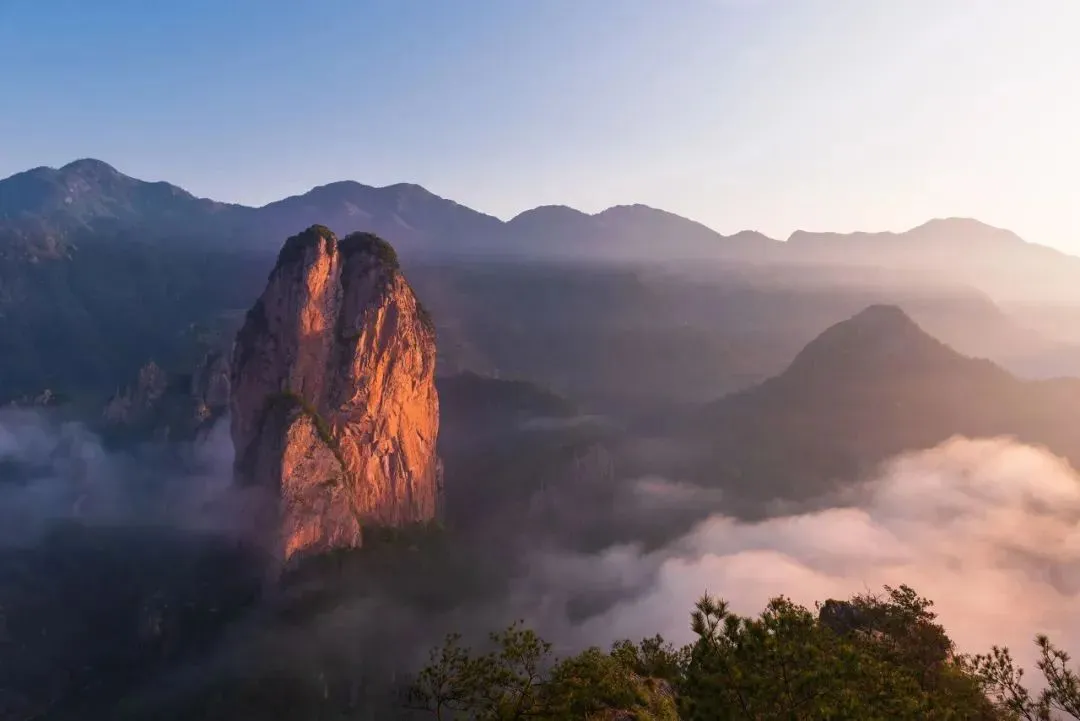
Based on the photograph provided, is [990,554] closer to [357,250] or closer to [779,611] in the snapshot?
[779,611]

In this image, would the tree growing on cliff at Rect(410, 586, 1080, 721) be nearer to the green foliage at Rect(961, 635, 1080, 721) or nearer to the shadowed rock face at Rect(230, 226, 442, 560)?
the green foliage at Rect(961, 635, 1080, 721)

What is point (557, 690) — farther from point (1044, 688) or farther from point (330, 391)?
point (330, 391)

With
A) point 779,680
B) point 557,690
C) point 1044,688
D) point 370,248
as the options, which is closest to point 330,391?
point 370,248

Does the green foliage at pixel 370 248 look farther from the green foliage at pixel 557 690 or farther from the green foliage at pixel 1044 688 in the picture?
the green foliage at pixel 1044 688

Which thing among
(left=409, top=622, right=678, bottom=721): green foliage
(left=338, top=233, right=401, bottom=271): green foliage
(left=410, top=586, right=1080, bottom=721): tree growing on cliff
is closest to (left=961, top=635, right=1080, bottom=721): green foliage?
(left=410, top=586, right=1080, bottom=721): tree growing on cliff

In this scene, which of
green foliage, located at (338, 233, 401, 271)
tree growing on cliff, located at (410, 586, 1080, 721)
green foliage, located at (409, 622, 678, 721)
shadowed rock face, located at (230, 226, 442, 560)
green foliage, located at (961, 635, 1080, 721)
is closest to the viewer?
tree growing on cliff, located at (410, 586, 1080, 721)

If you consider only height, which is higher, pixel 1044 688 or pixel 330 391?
pixel 1044 688

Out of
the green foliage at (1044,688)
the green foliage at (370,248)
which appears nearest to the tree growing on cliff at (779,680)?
the green foliage at (1044,688)
